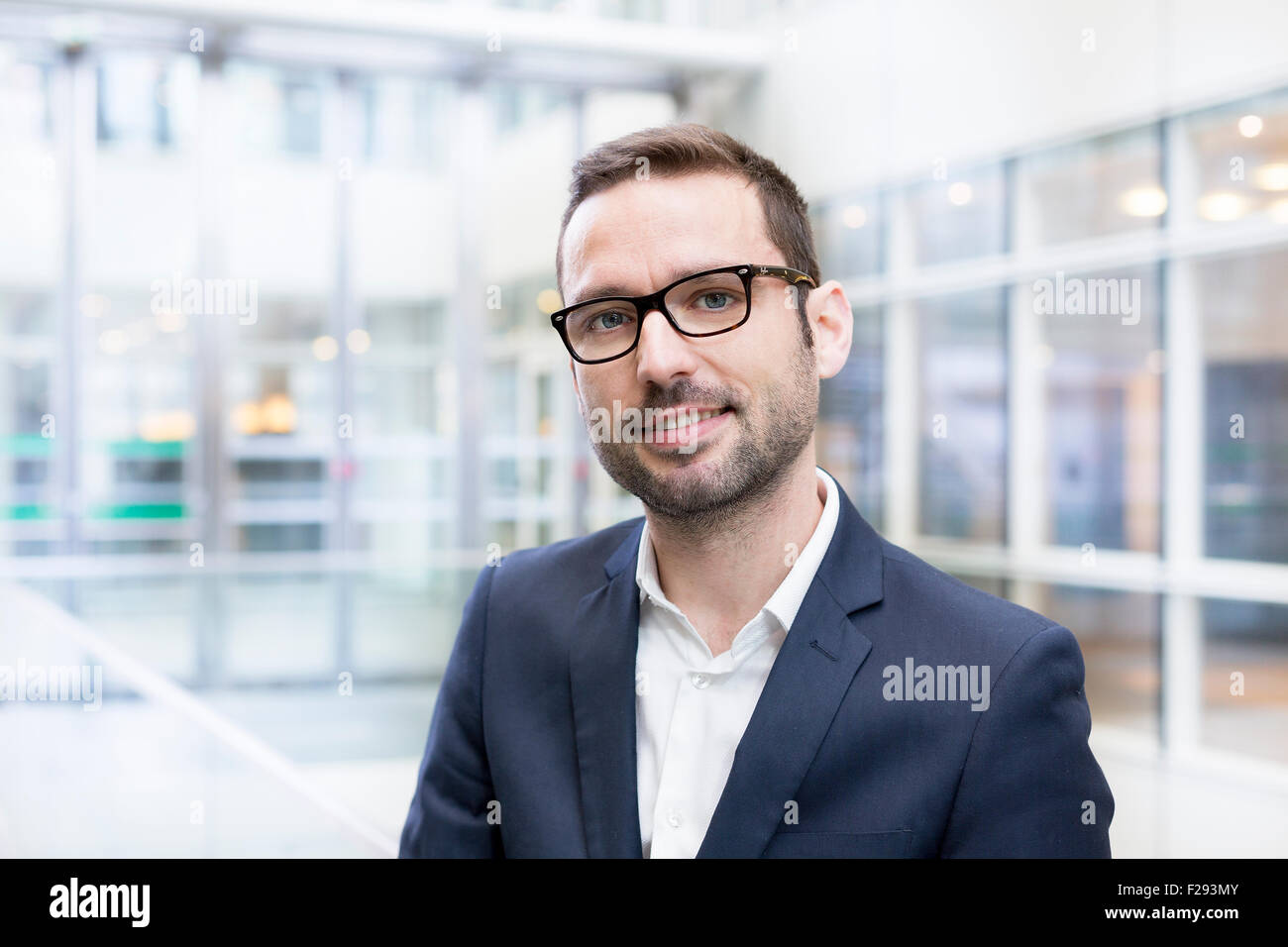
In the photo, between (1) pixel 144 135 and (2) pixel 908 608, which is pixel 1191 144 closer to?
(2) pixel 908 608

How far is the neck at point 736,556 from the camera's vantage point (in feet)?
3.92

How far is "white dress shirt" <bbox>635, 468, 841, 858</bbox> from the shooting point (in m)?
1.15

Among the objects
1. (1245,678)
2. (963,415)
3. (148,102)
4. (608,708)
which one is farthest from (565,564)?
(148,102)

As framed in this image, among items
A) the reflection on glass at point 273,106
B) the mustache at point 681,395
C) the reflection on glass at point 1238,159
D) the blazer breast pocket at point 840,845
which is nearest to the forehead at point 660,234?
the mustache at point 681,395

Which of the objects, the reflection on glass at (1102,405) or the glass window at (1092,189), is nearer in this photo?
the glass window at (1092,189)

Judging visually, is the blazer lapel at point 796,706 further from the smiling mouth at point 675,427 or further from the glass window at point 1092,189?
the glass window at point 1092,189

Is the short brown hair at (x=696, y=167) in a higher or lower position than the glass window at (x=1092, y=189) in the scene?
lower

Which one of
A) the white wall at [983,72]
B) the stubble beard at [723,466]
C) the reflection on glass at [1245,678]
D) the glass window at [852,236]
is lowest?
the reflection on glass at [1245,678]

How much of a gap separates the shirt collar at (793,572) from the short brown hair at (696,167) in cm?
29

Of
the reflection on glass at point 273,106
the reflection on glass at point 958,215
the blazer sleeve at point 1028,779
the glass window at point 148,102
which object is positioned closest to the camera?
the blazer sleeve at point 1028,779

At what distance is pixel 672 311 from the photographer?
1.13 m

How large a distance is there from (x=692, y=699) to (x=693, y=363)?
0.38 meters

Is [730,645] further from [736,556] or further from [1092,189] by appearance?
[1092,189]
